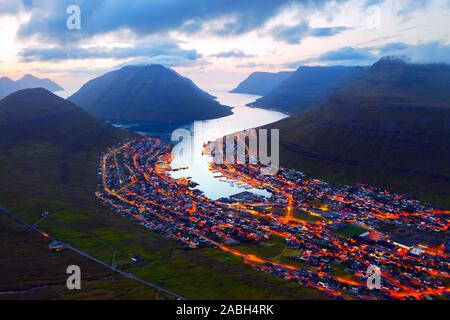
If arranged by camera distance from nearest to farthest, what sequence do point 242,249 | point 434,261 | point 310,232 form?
point 434,261 < point 242,249 < point 310,232

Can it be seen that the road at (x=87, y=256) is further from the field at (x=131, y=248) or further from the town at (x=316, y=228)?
the town at (x=316, y=228)

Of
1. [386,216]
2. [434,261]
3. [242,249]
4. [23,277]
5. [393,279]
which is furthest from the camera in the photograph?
[386,216]

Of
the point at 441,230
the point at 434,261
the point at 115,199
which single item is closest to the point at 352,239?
the point at 434,261

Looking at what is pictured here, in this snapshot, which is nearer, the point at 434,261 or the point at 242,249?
the point at 434,261

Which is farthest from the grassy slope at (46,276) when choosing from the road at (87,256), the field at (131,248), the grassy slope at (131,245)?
the grassy slope at (131,245)

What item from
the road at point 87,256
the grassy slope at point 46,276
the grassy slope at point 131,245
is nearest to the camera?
the grassy slope at point 46,276

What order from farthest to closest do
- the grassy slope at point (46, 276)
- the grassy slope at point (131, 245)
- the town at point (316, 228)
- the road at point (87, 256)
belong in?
the town at point (316, 228) → the grassy slope at point (131, 245) → the road at point (87, 256) → the grassy slope at point (46, 276)

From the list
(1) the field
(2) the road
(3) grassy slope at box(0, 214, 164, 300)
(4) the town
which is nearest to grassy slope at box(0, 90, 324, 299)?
(1) the field
